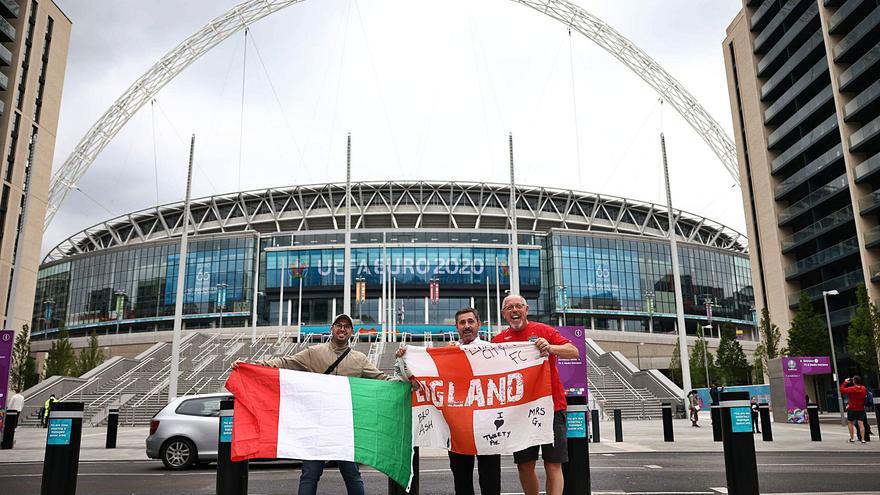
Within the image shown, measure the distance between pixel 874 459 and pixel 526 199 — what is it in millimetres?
93021

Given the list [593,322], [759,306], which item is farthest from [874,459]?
[593,322]

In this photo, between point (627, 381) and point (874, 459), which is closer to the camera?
point (874, 459)

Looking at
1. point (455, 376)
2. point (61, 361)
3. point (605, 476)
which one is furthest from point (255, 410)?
point (61, 361)

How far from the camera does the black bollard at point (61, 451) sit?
6.77m

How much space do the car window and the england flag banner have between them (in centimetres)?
828

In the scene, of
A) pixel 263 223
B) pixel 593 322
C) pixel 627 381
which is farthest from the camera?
pixel 263 223

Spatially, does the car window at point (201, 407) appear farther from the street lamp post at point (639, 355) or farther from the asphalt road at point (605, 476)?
the street lamp post at point (639, 355)

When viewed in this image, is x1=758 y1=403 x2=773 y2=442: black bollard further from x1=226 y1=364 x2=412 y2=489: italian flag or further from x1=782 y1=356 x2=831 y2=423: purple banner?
x1=226 y1=364 x2=412 y2=489: italian flag

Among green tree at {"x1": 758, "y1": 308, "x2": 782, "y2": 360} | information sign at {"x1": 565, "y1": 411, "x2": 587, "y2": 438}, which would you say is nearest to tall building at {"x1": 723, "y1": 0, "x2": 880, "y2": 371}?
green tree at {"x1": 758, "y1": 308, "x2": 782, "y2": 360}

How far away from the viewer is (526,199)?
10538 centimetres

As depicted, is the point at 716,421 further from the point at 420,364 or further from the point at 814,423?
the point at 420,364

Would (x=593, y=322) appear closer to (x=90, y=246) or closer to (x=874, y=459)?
(x=874, y=459)

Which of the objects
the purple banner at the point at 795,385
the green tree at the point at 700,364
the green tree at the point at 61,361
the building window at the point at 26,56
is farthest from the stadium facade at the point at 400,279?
the purple banner at the point at 795,385

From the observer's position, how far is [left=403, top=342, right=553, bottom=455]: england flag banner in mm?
6102
